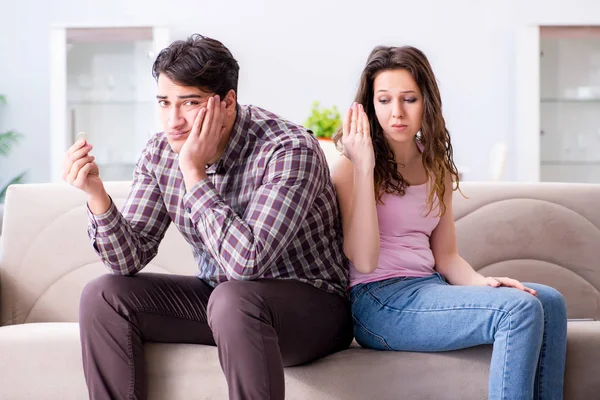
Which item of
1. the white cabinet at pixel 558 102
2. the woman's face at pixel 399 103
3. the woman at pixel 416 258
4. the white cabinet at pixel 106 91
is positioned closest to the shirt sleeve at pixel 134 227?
the woman at pixel 416 258

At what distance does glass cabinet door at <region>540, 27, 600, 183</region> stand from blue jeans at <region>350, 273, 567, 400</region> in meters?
3.89

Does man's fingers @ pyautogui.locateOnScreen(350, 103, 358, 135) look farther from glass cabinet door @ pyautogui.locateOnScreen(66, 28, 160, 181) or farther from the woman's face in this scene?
glass cabinet door @ pyautogui.locateOnScreen(66, 28, 160, 181)

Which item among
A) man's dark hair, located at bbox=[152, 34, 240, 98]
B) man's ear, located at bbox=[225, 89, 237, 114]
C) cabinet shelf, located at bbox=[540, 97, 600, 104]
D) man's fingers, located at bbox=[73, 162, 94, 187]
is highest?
cabinet shelf, located at bbox=[540, 97, 600, 104]

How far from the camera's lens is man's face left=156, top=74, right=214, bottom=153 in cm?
174

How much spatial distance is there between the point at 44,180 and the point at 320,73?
2.25 metres

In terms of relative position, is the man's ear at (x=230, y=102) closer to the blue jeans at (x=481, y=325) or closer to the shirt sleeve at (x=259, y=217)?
the shirt sleeve at (x=259, y=217)

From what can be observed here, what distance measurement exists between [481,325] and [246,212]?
1.91 ft

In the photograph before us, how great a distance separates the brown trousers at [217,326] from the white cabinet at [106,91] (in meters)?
3.64

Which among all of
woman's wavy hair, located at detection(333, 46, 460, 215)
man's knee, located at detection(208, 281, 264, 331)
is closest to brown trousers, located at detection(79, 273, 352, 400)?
man's knee, located at detection(208, 281, 264, 331)

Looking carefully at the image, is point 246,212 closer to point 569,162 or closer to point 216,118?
point 216,118

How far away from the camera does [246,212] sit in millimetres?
1742

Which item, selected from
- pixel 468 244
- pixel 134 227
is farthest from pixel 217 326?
pixel 468 244

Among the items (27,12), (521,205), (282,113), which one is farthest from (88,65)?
(521,205)

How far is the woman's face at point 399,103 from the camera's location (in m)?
1.93
